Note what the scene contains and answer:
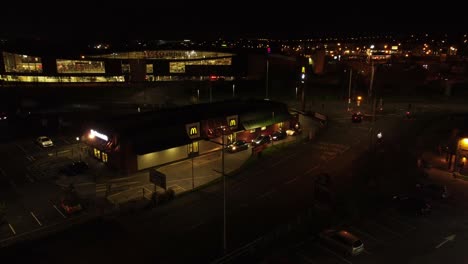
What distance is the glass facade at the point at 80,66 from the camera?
91.1 m

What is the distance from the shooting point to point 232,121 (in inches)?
1752

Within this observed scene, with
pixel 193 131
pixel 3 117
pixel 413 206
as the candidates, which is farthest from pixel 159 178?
pixel 3 117

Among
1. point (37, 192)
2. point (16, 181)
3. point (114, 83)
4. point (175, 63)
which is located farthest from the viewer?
point (175, 63)

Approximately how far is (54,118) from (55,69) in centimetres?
3584

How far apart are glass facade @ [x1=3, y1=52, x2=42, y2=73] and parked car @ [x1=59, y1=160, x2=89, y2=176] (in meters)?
65.1

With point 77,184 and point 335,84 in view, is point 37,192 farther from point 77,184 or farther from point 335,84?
point 335,84

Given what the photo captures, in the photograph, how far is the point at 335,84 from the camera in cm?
9094

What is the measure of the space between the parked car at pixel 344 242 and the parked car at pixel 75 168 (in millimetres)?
25744

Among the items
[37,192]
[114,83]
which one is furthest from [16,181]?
[114,83]

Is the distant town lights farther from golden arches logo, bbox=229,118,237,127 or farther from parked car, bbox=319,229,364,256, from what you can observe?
parked car, bbox=319,229,364,256

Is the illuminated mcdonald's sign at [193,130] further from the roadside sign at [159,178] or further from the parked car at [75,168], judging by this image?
the roadside sign at [159,178]

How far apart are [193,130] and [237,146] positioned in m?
5.93

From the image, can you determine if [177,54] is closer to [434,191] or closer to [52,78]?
[52,78]

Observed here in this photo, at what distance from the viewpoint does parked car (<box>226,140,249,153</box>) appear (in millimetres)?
42906
